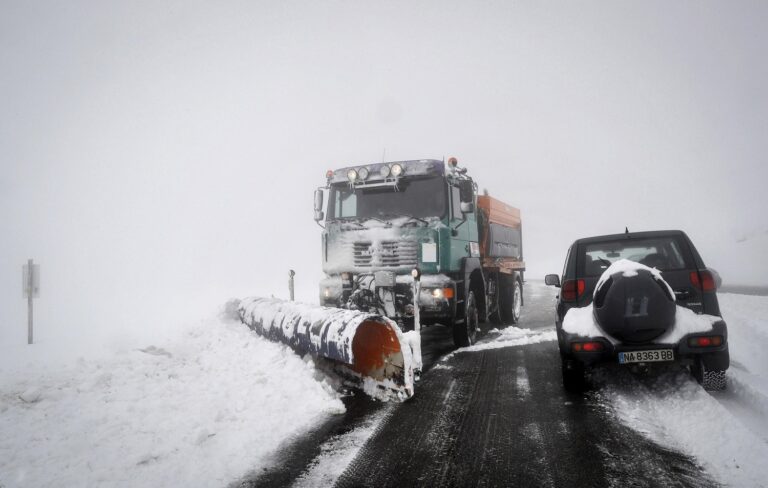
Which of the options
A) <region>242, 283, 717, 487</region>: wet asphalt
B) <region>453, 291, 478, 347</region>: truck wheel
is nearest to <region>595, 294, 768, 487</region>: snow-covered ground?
<region>242, 283, 717, 487</region>: wet asphalt

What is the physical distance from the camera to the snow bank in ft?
10.1

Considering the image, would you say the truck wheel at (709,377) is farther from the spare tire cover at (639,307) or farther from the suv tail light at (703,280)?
the suv tail light at (703,280)

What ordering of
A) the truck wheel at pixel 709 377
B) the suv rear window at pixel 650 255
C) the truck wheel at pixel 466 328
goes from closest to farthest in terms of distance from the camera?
1. the truck wheel at pixel 709 377
2. the suv rear window at pixel 650 255
3. the truck wheel at pixel 466 328

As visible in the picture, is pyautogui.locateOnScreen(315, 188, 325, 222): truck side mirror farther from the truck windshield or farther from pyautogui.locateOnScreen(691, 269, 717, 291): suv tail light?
pyautogui.locateOnScreen(691, 269, 717, 291): suv tail light

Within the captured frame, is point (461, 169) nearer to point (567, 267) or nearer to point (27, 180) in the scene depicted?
point (567, 267)

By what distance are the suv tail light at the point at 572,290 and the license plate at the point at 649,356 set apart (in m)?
0.86

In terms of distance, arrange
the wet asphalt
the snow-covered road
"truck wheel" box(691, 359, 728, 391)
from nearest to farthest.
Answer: the wet asphalt, the snow-covered road, "truck wheel" box(691, 359, 728, 391)

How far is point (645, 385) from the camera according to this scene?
4805 mm

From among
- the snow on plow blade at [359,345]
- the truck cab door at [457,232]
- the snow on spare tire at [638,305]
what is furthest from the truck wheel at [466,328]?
the snow on spare tire at [638,305]

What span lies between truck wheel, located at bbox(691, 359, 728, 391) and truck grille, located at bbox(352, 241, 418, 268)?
3.89 m

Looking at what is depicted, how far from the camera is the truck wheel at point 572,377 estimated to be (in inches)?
188

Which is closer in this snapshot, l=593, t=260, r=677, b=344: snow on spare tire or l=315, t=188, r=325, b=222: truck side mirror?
l=593, t=260, r=677, b=344: snow on spare tire

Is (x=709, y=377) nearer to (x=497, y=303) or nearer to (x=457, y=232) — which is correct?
(x=457, y=232)

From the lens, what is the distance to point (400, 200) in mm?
7656
